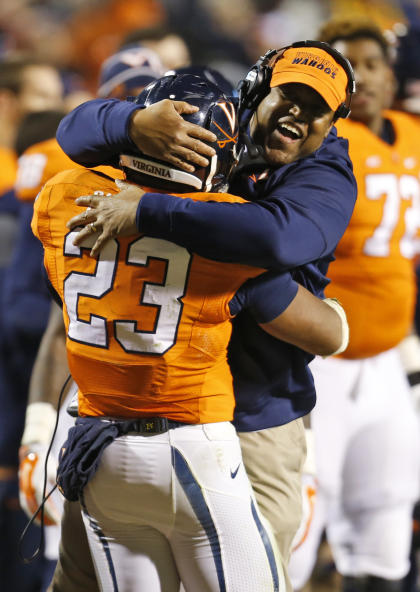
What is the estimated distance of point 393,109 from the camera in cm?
379

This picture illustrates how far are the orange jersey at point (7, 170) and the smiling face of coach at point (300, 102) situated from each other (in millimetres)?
2399

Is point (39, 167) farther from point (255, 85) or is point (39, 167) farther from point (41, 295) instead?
point (255, 85)

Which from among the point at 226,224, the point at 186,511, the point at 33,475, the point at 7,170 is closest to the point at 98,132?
the point at 226,224

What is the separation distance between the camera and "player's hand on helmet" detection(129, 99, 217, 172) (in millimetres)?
1655

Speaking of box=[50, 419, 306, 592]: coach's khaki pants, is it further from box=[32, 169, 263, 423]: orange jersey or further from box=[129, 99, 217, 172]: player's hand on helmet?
box=[129, 99, 217, 172]: player's hand on helmet

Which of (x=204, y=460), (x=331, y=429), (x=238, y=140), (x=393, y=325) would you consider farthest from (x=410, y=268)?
(x=204, y=460)

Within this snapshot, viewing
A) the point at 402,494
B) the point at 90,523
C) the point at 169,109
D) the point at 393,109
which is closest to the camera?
the point at 169,109

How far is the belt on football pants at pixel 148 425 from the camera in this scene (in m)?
1.71

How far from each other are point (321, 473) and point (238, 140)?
58.5 inches

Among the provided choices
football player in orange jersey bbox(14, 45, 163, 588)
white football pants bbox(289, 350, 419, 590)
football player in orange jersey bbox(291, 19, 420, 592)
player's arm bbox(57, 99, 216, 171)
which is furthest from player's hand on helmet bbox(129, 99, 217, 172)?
white football pants bbox(289, 350, 419, 590)

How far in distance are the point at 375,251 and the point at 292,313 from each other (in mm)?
1284

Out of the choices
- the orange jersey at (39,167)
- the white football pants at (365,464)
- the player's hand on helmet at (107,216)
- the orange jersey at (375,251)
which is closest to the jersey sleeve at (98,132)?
the player's hand on helmet at (107,216)

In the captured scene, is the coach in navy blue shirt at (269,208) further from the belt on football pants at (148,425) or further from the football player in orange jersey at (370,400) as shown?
the football player in orange jersey at (370,400)

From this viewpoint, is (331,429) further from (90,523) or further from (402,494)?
(90,523)
